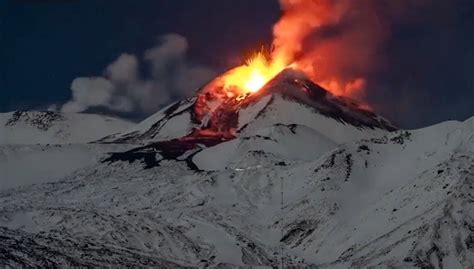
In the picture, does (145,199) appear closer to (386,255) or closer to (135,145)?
(386,255)

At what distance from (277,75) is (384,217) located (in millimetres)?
111473

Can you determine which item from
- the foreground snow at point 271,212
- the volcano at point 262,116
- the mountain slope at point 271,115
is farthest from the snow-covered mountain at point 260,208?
the mountain slope at point 271,115

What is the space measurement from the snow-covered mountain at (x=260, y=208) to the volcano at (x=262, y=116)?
98.1ft

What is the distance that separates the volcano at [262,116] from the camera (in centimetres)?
15075

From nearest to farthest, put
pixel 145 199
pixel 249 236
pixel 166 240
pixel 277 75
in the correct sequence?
pixel 166 240, pixel 249 236, pixel 145 199, pixel 277 75

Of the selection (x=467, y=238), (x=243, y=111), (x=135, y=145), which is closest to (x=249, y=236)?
(x=467, y=238)

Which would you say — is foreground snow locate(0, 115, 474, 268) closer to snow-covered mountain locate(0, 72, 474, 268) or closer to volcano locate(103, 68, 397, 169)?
snow-covered mountain locate(0, 72, 474, 268)

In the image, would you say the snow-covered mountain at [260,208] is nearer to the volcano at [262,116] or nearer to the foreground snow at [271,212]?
the foreground snow at [271,212]

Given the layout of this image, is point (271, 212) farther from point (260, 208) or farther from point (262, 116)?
point (262, 116)

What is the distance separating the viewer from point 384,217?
69.3 m

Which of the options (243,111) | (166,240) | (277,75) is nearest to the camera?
(166,240)

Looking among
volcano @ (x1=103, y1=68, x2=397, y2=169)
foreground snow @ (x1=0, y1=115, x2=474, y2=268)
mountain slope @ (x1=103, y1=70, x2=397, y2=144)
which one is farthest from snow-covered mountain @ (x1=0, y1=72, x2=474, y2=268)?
mountain slope @ (x1=103, y1=70, x2=397, y2=144)

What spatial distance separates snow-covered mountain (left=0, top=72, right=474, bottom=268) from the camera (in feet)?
192

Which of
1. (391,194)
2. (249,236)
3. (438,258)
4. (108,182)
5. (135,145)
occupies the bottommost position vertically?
(438,258)
